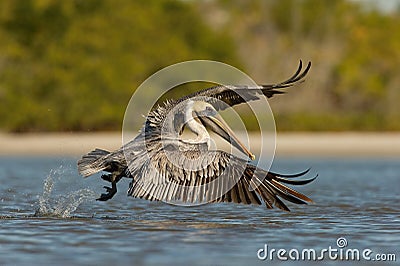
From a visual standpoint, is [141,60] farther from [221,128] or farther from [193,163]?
[193,163]

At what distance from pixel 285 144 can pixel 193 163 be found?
21131 millimetres

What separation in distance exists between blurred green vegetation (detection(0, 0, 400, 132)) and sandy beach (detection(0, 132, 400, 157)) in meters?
1.29

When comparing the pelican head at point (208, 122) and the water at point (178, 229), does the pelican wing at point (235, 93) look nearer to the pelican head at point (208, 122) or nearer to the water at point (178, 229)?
the pelican head at point (208, 122)

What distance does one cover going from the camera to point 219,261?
709 cm

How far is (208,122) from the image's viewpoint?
32.5 ft

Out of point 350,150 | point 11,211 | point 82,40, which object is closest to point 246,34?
point 82,40

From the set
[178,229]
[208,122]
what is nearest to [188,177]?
[178,229]

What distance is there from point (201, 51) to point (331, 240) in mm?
31562

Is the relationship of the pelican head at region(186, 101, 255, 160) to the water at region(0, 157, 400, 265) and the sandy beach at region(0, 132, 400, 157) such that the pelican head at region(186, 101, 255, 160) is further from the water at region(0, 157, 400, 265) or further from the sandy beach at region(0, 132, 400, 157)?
the sandy beach at region(0, 132, 400, 157)

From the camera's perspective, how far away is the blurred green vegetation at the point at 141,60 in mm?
33281

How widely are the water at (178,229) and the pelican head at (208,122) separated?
834 millimetres

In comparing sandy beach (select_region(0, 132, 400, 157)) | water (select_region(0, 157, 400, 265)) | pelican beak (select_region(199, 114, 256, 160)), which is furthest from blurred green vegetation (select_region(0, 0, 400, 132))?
pelican beak (select_region(199, 114, 256, 160))

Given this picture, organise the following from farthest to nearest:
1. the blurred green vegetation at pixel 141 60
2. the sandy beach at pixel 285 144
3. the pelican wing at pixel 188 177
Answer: the blurred green vegetation at pixel 141 60 < the sandy beach at pixel 285 144 < the pelican wing at pixel 188 177

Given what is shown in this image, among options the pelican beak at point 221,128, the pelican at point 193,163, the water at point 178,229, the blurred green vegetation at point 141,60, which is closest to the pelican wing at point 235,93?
the pelican at point 193,163
